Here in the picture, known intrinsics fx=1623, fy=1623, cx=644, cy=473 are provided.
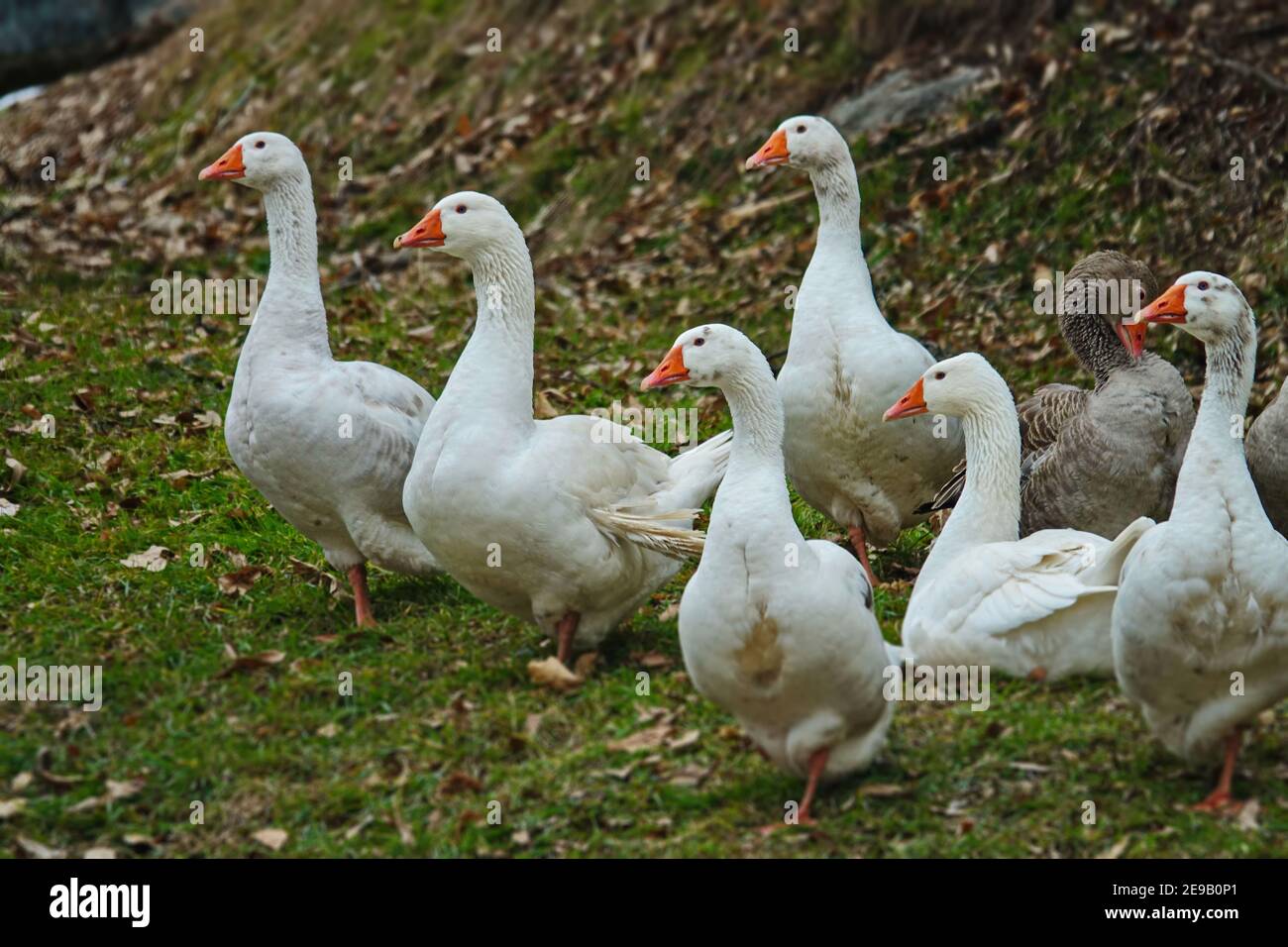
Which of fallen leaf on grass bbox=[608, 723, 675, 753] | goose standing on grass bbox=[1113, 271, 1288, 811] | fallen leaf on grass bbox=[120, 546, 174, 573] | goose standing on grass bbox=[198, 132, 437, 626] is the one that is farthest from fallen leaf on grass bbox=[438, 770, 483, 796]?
fallen leaf on grass bbox=[120, 546, 174, 573]

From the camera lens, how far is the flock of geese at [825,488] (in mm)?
5406

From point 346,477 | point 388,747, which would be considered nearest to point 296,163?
point 346,477

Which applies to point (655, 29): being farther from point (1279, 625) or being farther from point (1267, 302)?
point (1279, 625)

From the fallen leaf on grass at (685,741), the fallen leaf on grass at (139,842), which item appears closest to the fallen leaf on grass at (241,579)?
the fallen leaf on grass at (139,842)

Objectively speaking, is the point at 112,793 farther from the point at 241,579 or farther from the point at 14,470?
the point at 14,470

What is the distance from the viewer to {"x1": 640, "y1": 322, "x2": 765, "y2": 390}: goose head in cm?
593

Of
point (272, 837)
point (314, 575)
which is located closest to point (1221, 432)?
point (272, 837)

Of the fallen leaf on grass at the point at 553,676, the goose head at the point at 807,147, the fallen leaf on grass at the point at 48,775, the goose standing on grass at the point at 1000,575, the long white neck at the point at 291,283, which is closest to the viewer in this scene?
the fallen leaf on grass at the point at 48,775

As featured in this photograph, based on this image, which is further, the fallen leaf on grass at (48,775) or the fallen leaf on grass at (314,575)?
the fallen leaf on grass at (314,575)

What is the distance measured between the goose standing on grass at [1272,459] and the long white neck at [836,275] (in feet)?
5.76

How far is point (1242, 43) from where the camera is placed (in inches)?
457

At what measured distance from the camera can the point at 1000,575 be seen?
6.41 metres

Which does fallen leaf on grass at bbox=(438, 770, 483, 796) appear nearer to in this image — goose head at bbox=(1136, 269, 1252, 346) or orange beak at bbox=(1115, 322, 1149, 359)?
goose head at bbox=(1136, 269, 1252, 346)

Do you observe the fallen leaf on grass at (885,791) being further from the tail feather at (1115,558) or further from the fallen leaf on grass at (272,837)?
the fallen leaf on grass at (272,837)
